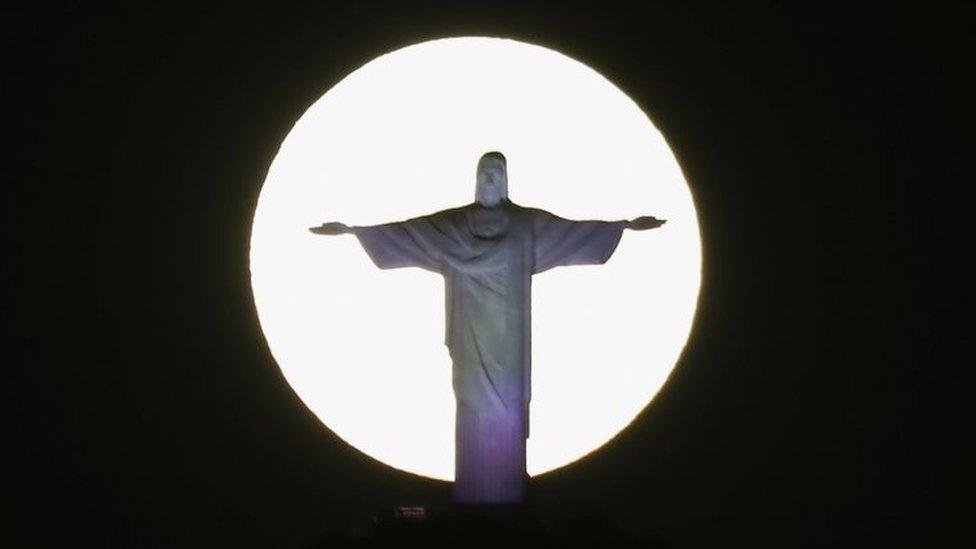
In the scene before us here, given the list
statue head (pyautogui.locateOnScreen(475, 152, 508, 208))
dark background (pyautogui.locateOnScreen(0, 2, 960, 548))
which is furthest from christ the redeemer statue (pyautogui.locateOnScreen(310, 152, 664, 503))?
dark background (pyautogui.locateOnScreen(0, 2, 960, 548))

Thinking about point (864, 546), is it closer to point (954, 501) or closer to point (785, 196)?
point (954, 501)

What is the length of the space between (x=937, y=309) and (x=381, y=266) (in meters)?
2.64

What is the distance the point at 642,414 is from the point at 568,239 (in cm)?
121

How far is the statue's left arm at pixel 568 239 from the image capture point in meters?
8.85

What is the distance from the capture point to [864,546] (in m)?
9.90

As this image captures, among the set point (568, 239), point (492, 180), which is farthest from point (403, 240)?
point (568, 239)

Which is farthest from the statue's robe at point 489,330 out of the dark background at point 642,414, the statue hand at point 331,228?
the dark background at point 642,414

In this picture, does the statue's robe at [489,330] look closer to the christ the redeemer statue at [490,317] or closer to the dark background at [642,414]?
the christ the redeemer statue at [490,317]

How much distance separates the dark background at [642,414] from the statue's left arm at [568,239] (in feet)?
3.71

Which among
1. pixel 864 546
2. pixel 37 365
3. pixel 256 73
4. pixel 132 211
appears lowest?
pixel 864 546

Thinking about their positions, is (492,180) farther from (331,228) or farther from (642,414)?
(642,414)

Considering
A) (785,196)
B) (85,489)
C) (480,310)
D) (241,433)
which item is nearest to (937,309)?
(785,196)

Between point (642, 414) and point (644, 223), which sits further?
point (642, 414)

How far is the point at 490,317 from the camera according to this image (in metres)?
8.75
